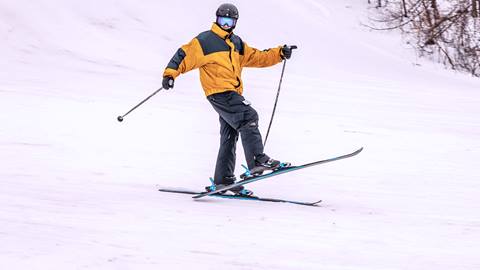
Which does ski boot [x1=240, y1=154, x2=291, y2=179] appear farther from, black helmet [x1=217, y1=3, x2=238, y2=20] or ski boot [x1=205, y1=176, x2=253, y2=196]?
black helmet [x1=217, y1=3, x2=238, y2=20]

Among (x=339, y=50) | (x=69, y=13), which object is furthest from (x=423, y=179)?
(x=69, y=13)

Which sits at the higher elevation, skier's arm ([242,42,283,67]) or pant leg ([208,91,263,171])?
skier's arm ([242,42,283,67])

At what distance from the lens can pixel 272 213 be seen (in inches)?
259

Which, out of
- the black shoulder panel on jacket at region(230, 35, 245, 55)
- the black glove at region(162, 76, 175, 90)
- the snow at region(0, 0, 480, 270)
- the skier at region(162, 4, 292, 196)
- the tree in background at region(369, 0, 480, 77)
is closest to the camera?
the snow at region(0, 0, 480, 270)

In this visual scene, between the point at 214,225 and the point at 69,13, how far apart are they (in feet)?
48.8

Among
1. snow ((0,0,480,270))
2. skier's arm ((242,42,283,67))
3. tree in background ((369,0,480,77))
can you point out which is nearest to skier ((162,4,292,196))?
skier's arm ((242,42,283,67))

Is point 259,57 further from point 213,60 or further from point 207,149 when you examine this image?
point 207,149

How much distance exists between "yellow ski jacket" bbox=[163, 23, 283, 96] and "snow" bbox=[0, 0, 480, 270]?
993 millimetres

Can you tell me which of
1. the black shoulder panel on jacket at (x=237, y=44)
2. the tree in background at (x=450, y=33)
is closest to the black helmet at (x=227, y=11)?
the black shoulder panel on jacket at (x=237, y=44)

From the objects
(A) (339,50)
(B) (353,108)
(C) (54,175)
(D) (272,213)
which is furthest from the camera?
(A) (339,50)

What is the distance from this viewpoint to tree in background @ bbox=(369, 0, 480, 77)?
60.7 ft

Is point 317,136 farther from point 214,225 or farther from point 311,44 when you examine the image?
point 311,44

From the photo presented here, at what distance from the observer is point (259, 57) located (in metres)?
7.30

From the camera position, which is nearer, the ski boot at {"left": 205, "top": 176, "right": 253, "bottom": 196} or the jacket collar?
the jacket collar
